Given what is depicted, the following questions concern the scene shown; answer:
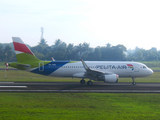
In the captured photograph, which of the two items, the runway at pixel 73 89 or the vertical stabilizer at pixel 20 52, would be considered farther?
the vertical stabilizer at pixel 20 52

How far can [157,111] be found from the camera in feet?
46.0

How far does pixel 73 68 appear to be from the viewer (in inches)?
1165

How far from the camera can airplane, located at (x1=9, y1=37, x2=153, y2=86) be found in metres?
28.2

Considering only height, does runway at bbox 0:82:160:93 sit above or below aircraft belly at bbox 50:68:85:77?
below

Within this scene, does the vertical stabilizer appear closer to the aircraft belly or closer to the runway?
the aircraft belly

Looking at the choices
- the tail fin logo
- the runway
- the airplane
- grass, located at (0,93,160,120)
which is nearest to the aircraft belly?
the airplane

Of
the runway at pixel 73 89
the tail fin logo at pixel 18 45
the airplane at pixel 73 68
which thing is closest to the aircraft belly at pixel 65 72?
the airplane at pixel 73 68

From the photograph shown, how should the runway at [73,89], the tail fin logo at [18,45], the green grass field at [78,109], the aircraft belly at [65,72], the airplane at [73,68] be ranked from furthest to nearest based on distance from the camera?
the aircraft belly at [65,72] → the tail fin logo at [18,45] → the airplane at [73,68] → the runway at [73,89] → the green grass field at [78,109]

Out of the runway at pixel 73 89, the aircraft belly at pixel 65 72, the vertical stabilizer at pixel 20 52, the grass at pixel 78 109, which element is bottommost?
the grass at pixel 78 109

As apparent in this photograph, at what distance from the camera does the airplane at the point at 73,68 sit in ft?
92.7

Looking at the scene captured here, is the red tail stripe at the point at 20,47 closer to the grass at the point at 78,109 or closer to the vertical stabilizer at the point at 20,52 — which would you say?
the vertical stabilizer at the point at 20,52


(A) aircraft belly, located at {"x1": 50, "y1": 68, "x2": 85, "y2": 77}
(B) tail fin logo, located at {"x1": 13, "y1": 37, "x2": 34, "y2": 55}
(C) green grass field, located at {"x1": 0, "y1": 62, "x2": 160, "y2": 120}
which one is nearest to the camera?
Answer: (C) green grass field, located at {"x1": 0, "y1": 62, "x2": 160, "y2": 120}

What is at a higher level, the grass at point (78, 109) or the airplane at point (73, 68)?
the airplane at point (73, 68)

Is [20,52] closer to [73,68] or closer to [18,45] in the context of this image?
[18,45]
